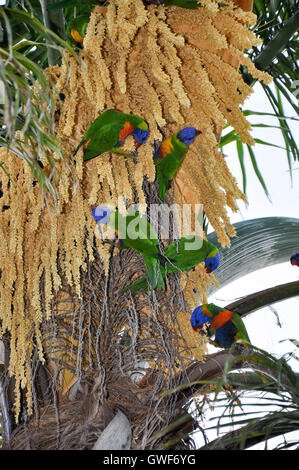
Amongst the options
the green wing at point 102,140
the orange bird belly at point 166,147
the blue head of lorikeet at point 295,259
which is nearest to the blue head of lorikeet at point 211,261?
the orange bird belly at point 166,147

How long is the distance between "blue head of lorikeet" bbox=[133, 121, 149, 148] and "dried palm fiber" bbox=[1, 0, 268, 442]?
0.02 m

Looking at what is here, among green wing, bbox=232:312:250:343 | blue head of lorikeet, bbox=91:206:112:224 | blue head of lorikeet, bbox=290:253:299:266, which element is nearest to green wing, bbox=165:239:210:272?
blue head of lorikeet, bbox=91:206:112:224

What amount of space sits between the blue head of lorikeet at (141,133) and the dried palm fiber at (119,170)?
21mm

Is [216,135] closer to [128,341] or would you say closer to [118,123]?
[118,123]

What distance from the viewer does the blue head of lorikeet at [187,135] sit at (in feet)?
3.61

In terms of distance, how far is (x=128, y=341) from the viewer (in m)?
1.25

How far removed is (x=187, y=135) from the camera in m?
1.10

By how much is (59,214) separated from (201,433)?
57 centimetres

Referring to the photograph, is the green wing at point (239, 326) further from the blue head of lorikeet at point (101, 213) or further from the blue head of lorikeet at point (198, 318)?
the blue head of lorikeet at point (101, 213)

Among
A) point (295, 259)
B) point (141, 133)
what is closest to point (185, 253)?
point (141, 133)

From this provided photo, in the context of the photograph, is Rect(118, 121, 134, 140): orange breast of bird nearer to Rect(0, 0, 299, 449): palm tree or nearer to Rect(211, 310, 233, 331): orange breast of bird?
Rect(0, 0, 299, 449): palm tree

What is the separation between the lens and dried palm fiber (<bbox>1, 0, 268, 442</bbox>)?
1.05 meters
